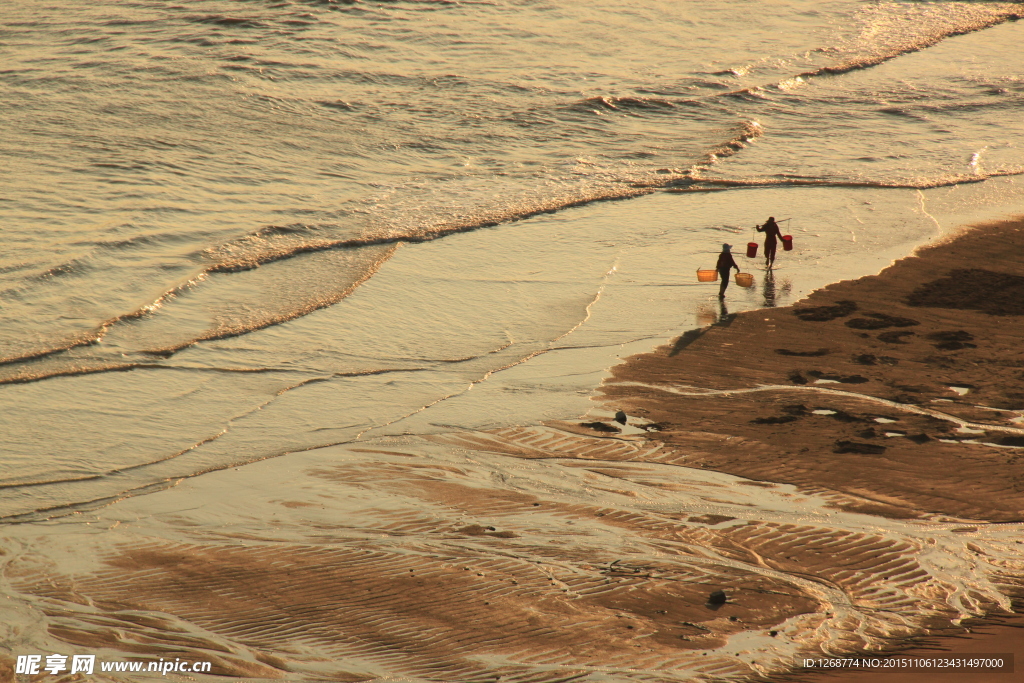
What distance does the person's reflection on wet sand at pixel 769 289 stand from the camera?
13.2 m

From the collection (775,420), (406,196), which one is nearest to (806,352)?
(775,420)

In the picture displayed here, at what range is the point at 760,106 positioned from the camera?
2545 cm

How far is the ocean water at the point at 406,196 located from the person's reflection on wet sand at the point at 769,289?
2.5 inches

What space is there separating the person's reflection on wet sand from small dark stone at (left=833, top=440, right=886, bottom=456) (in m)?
3.93

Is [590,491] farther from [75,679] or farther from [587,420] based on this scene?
[75,679]

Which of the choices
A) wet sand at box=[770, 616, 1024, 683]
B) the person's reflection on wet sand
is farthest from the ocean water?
wet sand at box=[770, 616, 1024, 683]

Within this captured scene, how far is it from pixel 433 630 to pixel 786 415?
4.87 m

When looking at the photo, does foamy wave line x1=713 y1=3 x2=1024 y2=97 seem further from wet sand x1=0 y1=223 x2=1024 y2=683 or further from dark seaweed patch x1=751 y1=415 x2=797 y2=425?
dark seaweed patch x1=751 y1=415 x2=797 y2=425

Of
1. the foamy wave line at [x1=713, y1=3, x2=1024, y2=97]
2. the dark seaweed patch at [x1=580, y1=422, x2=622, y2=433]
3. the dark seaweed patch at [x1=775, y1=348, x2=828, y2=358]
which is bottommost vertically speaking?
the dark seaweed patch at [x1=580, y1=422, x2=622, y2=433]

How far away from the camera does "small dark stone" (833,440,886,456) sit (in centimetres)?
923

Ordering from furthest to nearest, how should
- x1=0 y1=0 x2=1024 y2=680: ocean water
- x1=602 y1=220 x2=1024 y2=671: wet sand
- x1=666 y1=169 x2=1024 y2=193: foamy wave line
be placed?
x1=666 y1=169 x2=1024 y2=193: foamy wave line
x1=0 y1=0 x2=1024 y2=680: ocean water
x1=602 y1=220 x2=1024 y2=671: wet sand

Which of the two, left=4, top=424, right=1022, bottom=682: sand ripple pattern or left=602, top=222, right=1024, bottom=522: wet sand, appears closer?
left=4, top=424, right=1022, bottom=682: sand ripple pattern

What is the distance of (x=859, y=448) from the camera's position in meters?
9.30

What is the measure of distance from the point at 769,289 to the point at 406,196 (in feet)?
25.1
